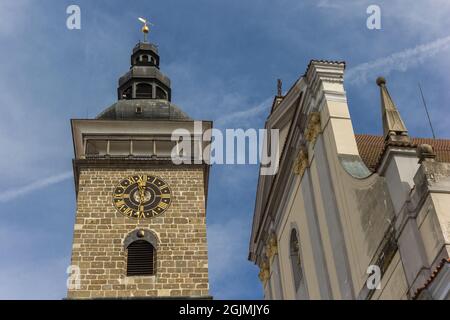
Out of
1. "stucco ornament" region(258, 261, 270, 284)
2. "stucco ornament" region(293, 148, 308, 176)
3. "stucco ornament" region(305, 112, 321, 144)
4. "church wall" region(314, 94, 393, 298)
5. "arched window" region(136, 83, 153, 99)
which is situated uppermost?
"arched window" region(136, 83, 153, 99)

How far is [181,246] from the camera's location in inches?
1021

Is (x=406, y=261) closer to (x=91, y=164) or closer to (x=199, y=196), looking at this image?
(x=199, y=196)

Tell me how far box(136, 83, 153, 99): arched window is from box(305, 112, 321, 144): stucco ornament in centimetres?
1636

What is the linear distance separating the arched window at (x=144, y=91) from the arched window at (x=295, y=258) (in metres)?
15.5

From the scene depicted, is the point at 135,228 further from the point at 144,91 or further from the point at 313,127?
the point at 313,127

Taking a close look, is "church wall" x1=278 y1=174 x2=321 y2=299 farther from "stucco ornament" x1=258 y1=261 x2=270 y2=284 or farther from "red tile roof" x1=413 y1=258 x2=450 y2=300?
"red tile roof" x1=413 y1=258 x2=450 y2=300

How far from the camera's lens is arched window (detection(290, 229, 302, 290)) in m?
17.9

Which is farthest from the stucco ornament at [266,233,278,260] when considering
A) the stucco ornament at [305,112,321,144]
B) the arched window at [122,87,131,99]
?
the arched window at [122,87,131,99]

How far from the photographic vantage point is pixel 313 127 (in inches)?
654

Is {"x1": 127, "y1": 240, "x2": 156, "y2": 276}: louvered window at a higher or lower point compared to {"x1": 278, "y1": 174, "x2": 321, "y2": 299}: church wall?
higher

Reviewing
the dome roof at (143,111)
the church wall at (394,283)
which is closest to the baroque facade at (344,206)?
the church wall at (394,283)

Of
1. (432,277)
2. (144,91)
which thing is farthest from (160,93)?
(432,277)

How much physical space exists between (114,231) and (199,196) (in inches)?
136
